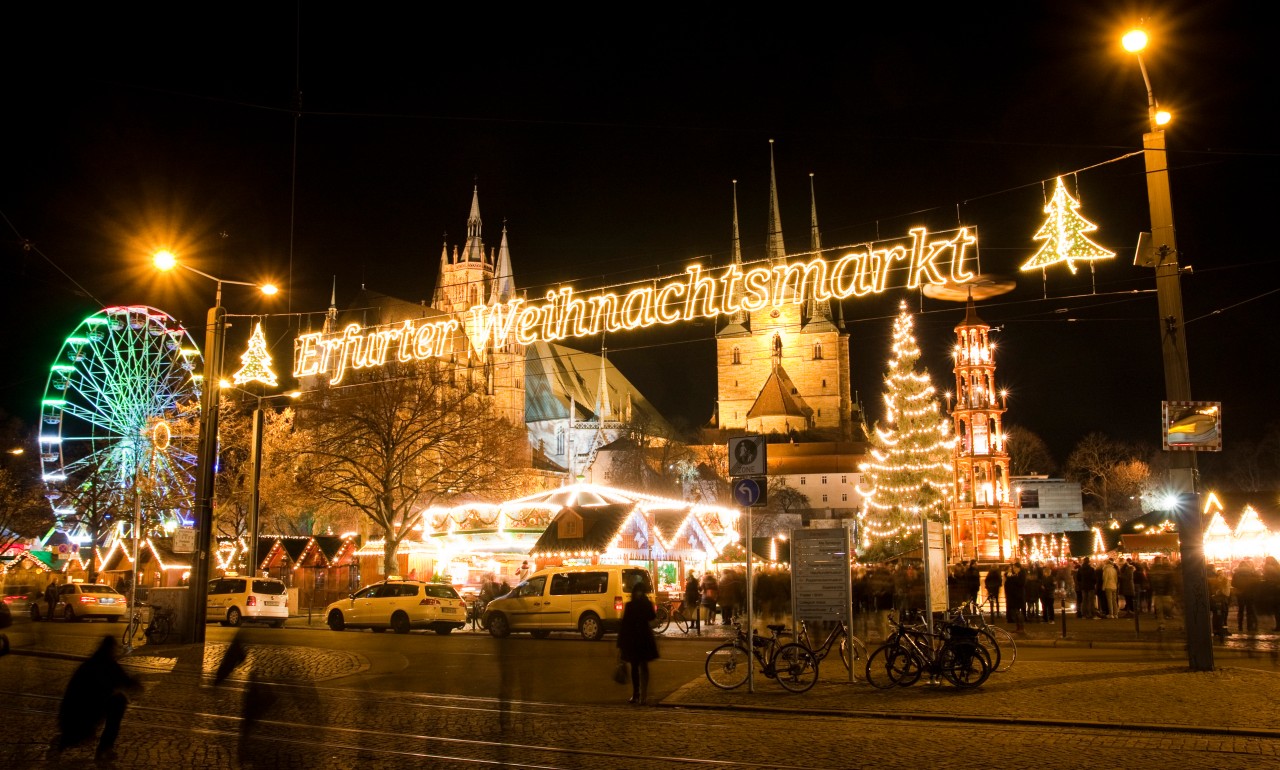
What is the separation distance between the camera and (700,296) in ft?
64.0

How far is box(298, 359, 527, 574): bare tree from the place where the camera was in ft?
127

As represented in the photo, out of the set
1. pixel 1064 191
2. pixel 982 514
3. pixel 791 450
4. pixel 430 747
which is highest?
pixel 791 450

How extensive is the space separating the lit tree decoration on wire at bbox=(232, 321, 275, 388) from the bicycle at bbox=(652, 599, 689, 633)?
1174cm

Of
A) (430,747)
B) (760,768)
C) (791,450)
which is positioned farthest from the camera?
(791,450)

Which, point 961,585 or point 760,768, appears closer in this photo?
point 760,768

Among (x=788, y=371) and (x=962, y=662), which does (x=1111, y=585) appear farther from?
(x=788, y=371)

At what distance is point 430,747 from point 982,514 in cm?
4004

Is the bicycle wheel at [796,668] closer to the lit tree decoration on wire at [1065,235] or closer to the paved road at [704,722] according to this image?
the paved road at [704,722]

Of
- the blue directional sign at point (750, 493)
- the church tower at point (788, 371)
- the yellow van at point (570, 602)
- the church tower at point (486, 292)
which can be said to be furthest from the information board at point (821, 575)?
the church tower at point (788, 371)

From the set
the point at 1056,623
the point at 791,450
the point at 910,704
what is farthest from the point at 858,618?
the point at 791,450

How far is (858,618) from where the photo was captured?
18344 millimetres

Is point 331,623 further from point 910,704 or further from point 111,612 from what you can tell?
point 910,704

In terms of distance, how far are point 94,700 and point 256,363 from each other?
20.0m

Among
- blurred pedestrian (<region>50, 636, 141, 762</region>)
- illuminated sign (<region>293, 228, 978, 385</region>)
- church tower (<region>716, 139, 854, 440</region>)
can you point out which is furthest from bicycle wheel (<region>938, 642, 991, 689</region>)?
church tower (<region>716, 139, 854, 440</region>)
